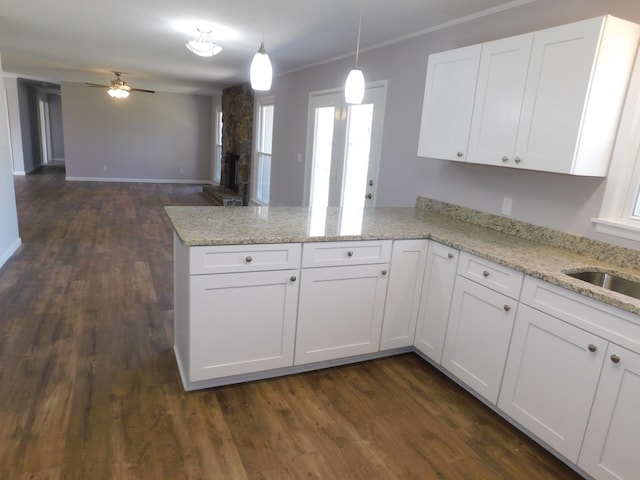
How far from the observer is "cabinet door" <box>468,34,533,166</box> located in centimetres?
237

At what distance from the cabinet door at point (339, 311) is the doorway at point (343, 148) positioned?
1475mm

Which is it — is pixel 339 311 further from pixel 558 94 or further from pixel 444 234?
pixel 558 94

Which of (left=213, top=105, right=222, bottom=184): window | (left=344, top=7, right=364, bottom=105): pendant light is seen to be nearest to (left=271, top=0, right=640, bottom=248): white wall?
(left=344, top=7, right=364, bottom=105): pendant light

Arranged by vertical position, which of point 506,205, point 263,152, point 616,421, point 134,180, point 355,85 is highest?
point 355,85

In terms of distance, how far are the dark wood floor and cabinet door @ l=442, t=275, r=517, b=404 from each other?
171 mm

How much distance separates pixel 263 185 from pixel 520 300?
585cm

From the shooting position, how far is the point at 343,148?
472cm

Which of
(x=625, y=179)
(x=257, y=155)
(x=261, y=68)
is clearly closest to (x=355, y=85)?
(x=261, y=68)

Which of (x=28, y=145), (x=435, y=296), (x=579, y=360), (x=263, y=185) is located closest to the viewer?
(x=579, y=360)

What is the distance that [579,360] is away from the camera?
1.86m

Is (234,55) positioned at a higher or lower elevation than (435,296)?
higher

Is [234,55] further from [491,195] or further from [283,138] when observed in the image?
Result: [491,195]

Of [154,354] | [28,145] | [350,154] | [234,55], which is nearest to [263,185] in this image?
[234,55]

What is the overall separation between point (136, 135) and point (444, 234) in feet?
32.8
